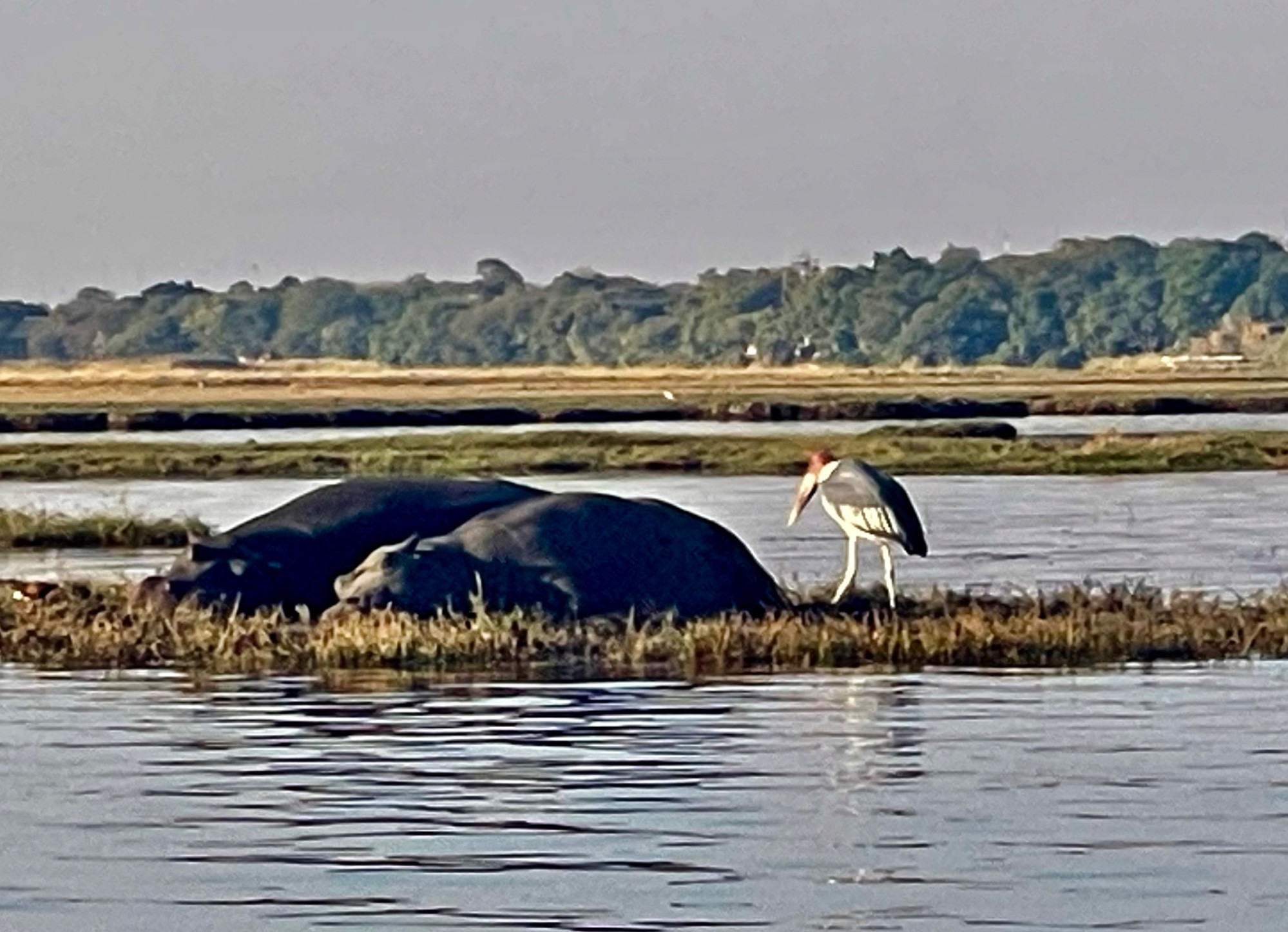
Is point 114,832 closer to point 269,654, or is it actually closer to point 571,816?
point 571,816

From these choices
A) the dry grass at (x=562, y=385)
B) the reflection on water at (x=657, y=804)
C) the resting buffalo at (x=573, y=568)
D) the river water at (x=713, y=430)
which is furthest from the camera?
the dry grass at (x=562, y=385)

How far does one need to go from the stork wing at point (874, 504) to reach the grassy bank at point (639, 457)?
103 ft

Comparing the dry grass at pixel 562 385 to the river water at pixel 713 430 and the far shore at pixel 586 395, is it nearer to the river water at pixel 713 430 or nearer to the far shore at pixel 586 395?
the far shore at pixel 586 395

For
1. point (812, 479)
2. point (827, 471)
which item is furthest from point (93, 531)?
point (827, 471)

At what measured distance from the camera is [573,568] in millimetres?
24562

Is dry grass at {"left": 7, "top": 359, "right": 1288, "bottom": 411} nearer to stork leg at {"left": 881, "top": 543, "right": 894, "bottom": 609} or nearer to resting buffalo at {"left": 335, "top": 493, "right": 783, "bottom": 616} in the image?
stork leg at {"left": 881, "top": 543, "right": 894, "bottom": 609}

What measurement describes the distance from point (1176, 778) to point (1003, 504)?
3053 centimetres

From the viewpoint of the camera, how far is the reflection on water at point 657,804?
1352 centimetres

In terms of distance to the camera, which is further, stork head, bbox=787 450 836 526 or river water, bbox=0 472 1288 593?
river water, bbox=0 472 1288 593

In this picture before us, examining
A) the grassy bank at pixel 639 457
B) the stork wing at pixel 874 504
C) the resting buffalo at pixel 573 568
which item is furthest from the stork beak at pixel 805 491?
the grassy bank at pixel 639 457

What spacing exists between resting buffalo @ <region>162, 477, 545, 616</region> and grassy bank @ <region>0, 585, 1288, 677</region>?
0.49 metres

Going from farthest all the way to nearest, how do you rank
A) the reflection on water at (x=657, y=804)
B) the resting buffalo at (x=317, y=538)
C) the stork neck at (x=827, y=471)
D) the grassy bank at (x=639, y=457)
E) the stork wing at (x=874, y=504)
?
the grassy bank at (x=639, y=457) → the stork neck at (x=827, y=471) → the resting buffalo at (x=317, y=538) → the stork wing at (x=874, y=504) → the reflection on water at (x=657, y=804)

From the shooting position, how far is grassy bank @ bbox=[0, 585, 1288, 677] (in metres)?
23.1

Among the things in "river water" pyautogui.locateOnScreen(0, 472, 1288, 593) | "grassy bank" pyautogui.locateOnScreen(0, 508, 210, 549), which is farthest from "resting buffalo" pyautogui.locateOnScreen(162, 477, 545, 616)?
"grassy bank" pyautogui.locateOnScreen(0, 508, 210, 549)
